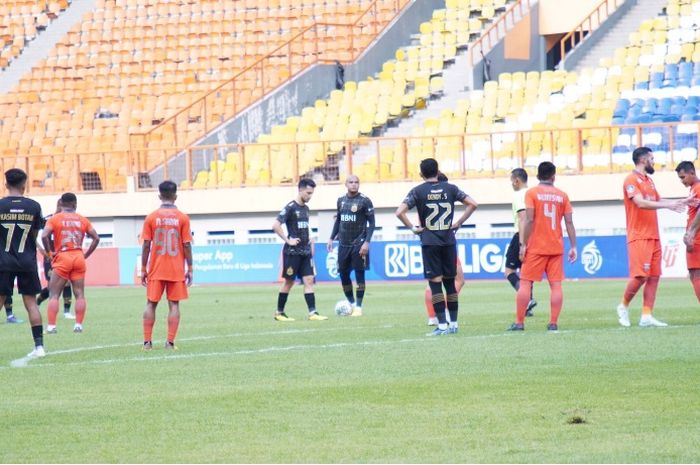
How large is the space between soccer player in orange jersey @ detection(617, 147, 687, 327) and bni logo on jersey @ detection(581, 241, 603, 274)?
15.2 metres

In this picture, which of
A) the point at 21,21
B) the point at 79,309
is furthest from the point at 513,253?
the point at 21,21

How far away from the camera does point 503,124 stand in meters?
36.1

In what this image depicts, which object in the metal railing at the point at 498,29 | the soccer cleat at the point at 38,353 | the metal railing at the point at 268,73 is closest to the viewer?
the soccer cleat at the point at 38,353

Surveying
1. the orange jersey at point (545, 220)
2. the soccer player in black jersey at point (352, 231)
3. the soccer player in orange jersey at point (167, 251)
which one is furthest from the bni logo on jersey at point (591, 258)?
the soccer player in orange jersey at point (167, 251)

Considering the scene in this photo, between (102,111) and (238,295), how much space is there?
16.0 meters

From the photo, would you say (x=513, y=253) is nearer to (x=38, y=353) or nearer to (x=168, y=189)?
(x=168, y=189)

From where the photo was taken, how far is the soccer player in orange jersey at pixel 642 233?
623 inches

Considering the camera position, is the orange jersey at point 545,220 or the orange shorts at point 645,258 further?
the orange shorts at point 645,258

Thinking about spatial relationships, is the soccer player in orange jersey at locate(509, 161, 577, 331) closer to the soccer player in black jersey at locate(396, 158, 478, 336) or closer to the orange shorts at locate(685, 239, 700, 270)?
the soccer player in black jersey at locate(396, 158, 478, 336)

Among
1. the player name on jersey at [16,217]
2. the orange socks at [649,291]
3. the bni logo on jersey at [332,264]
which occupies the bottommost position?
the bni logo on jersey at [332,264]

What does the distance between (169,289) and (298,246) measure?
5597 millimetres

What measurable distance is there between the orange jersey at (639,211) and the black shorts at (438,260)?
6.60 feet

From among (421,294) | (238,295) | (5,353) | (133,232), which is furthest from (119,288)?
(5,353)

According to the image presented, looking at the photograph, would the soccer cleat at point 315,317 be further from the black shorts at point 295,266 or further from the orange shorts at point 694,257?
the orange shorts at point 694,257
